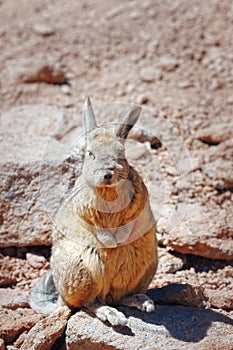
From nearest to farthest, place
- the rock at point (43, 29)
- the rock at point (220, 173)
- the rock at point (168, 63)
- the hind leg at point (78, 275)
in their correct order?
the hind leg at point (78, 275) → the rock at point (220, 173) → the rock at point (168, 63) → the rock at point (43, 29)

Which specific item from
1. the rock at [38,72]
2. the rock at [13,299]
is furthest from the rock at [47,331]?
the rock at [38,72]

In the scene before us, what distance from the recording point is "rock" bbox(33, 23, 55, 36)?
13438 mm

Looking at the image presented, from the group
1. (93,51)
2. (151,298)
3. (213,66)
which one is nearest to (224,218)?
(151,298)

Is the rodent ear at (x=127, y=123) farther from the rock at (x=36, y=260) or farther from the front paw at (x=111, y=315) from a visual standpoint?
the rock at (x=36, y=260)

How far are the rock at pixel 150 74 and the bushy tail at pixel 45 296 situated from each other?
Result: 519 centimetres

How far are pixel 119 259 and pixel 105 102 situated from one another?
488cm

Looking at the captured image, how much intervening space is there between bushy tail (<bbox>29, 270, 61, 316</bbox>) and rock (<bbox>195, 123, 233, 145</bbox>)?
393 cm

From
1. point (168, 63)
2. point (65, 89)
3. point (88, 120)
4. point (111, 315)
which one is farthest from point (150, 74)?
point (111, 315)

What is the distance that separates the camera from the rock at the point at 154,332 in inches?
257

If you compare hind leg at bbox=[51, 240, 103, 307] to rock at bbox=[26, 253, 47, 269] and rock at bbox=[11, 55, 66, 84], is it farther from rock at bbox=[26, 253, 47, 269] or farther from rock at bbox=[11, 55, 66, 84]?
rock at bbox=[11, 55, 66, 84]

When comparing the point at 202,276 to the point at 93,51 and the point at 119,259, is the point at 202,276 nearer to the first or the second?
the point at 119,259

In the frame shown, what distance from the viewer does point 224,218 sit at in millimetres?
9156

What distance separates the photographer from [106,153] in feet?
21.7

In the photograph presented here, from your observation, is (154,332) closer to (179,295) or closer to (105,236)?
(179,295)
